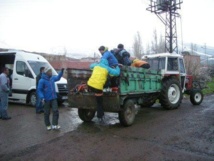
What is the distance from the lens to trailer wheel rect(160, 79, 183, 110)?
9.68 m

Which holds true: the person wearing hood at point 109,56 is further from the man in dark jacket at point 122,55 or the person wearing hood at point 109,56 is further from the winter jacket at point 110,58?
the man in dark jacket at point 122,55

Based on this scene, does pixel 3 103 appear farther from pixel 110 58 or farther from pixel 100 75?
pixel 110 58

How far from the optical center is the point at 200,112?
978 cm

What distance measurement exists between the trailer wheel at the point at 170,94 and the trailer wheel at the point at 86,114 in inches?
118

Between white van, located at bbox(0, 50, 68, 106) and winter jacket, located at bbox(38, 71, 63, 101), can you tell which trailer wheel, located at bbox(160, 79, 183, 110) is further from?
winter jacket, located at bbox(38, 71, 63, 101)

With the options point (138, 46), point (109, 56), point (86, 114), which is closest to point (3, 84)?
point (86, 114)

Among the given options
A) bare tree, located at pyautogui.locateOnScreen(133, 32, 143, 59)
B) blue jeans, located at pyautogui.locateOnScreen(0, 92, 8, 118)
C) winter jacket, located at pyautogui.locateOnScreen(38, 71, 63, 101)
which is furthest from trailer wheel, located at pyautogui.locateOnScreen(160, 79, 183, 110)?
bare tree, located at pyautogui.locateOnScreen(133, 32, 143, 59)

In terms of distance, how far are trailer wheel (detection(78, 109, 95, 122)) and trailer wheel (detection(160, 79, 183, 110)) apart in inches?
118

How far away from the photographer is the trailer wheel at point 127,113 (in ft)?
23.6

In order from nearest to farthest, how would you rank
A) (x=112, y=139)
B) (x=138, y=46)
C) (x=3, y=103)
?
(x=112, y=139)
(x=3, y=103)
(x=138, y=46)

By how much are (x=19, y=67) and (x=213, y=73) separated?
28.2 m

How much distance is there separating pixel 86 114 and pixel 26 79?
4.49 metres

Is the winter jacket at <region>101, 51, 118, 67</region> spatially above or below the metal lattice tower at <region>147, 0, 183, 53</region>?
below

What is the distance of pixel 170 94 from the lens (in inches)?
399
